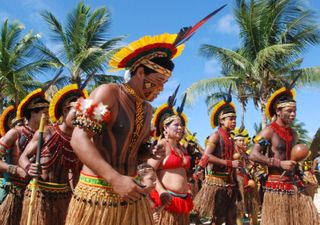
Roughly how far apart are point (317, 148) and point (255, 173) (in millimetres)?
2505

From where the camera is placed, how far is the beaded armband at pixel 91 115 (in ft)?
8.41

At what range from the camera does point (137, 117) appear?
2934 millimetres

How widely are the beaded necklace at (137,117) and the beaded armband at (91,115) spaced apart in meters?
0.34

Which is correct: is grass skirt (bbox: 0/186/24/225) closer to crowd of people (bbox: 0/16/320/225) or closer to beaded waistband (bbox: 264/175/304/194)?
crowd of people (bbox: 0/16/320/225)

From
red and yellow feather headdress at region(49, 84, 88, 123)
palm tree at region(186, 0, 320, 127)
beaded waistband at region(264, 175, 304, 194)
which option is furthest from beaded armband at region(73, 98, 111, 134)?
palm tree at region(186, 0, 320, 127)

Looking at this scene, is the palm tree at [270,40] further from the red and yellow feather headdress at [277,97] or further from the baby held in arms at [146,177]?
the baby held in arms at [146,177]

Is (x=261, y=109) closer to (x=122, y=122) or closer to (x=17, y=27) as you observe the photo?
(x=17, y=27)

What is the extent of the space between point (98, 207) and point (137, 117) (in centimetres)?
69

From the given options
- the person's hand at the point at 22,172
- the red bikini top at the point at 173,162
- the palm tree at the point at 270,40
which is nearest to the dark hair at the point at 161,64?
the person's hand at the point at 22,172

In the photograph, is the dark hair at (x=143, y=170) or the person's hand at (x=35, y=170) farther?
the person's hand at (x=35, y=170)

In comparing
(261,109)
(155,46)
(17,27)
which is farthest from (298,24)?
(155,46)

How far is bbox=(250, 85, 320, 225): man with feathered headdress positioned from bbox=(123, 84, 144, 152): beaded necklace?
3.27 meters

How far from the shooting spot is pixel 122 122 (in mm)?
2824

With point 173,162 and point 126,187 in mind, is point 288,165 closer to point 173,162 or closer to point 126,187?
point 173,162
